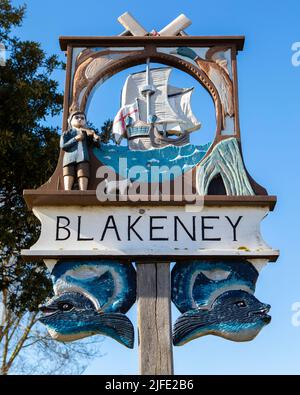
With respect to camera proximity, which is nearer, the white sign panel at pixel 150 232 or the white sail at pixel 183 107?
the white sign panel at pixel 150 232

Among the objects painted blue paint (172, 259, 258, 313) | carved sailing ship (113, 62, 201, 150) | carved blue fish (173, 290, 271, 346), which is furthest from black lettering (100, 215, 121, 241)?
carved blue fish (173, 290, 271, 346)

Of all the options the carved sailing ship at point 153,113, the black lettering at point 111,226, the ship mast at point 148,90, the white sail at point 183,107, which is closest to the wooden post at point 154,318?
the black lettering at point 111,226

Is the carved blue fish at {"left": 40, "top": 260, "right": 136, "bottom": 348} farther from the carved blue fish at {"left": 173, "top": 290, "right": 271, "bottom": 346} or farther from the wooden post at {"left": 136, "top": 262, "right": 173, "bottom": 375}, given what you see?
the carved blue fish at {"left": 173, "top": 290, "right": 271, "bottom": 346}

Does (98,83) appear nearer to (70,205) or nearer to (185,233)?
(70,205)

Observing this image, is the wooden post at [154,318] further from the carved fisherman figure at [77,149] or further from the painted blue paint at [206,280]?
the carved fisherman figure at [77,149]

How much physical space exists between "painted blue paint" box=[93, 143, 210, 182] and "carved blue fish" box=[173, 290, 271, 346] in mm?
1276

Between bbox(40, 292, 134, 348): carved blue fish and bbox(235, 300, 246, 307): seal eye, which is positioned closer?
bbox(40, 292, 134, 348): carved blue fish

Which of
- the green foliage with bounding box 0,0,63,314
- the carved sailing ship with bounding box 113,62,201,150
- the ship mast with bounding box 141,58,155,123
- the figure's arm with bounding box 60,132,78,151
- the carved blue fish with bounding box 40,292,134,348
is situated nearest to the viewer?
the carved blue fish with bounding box 40,292,134,348

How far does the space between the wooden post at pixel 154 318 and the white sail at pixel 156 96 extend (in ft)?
4.89

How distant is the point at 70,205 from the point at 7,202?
408cm

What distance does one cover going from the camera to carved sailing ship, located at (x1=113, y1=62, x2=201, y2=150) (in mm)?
6066

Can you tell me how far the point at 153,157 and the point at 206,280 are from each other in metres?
1.25

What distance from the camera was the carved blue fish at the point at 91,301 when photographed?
5266mm

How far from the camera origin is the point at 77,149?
19.3ft
